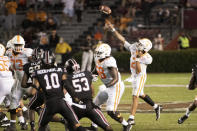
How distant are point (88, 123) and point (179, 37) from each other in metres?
14.5

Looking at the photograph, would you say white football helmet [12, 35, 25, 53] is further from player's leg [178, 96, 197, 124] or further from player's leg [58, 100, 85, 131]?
player's leg [178, 96, 197, 124]

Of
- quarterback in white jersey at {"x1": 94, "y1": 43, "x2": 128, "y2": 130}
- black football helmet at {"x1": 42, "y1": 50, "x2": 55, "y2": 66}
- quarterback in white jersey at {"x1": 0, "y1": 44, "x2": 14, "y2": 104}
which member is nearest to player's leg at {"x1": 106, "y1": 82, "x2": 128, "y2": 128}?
quarterback in white jersey at {"x1": 94, "y1": 43, "x2": 128, "y2": 130}

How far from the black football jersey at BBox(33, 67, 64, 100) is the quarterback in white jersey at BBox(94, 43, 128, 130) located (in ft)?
4.77

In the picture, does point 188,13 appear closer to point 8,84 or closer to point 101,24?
point 101,24

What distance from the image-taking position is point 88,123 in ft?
37.4

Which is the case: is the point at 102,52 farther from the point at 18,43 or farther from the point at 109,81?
the point at 18,43

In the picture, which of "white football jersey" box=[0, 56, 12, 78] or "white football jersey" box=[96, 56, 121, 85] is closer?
"white football jersey" box=[96, 56, 121, 85]

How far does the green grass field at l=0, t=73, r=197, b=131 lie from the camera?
10.7 m

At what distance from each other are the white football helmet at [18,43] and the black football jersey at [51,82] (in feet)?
7.34

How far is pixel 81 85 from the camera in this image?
8719 millimetres

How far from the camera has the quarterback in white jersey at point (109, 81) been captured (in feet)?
31.5

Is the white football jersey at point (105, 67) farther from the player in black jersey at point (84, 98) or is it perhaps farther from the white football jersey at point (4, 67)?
the white football jersey at point (4, 67)

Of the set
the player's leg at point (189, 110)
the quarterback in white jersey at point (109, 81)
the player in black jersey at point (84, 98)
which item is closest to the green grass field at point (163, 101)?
the player's leg at point (189, 110)

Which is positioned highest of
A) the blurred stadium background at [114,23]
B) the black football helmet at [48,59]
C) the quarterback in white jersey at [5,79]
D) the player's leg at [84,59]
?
the black football helmet at [48,59]
